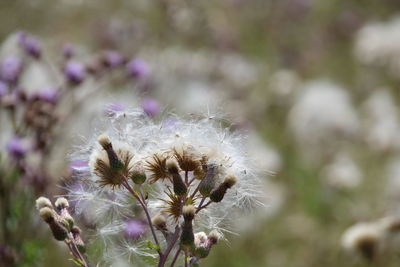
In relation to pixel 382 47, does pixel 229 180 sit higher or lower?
lower

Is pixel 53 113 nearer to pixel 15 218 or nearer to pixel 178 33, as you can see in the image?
pixel 15 218

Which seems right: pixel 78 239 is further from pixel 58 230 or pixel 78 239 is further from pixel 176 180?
pixel 176 180

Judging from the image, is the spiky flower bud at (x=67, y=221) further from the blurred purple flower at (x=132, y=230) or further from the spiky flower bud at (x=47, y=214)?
the blurred purple flower at (x=132, y=230)

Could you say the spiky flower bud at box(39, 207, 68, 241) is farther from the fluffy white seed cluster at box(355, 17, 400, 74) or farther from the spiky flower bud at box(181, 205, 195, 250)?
the fluffy white seed cluster at box(355, 17, 400, 74)

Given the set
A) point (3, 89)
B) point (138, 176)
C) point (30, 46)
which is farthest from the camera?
point (30, 46)

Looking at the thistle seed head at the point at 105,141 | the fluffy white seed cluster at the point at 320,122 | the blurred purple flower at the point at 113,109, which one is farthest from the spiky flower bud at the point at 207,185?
the fluffy white seed cluster at the point at 320,122

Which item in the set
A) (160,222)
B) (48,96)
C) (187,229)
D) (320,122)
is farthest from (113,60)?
(320,122)
